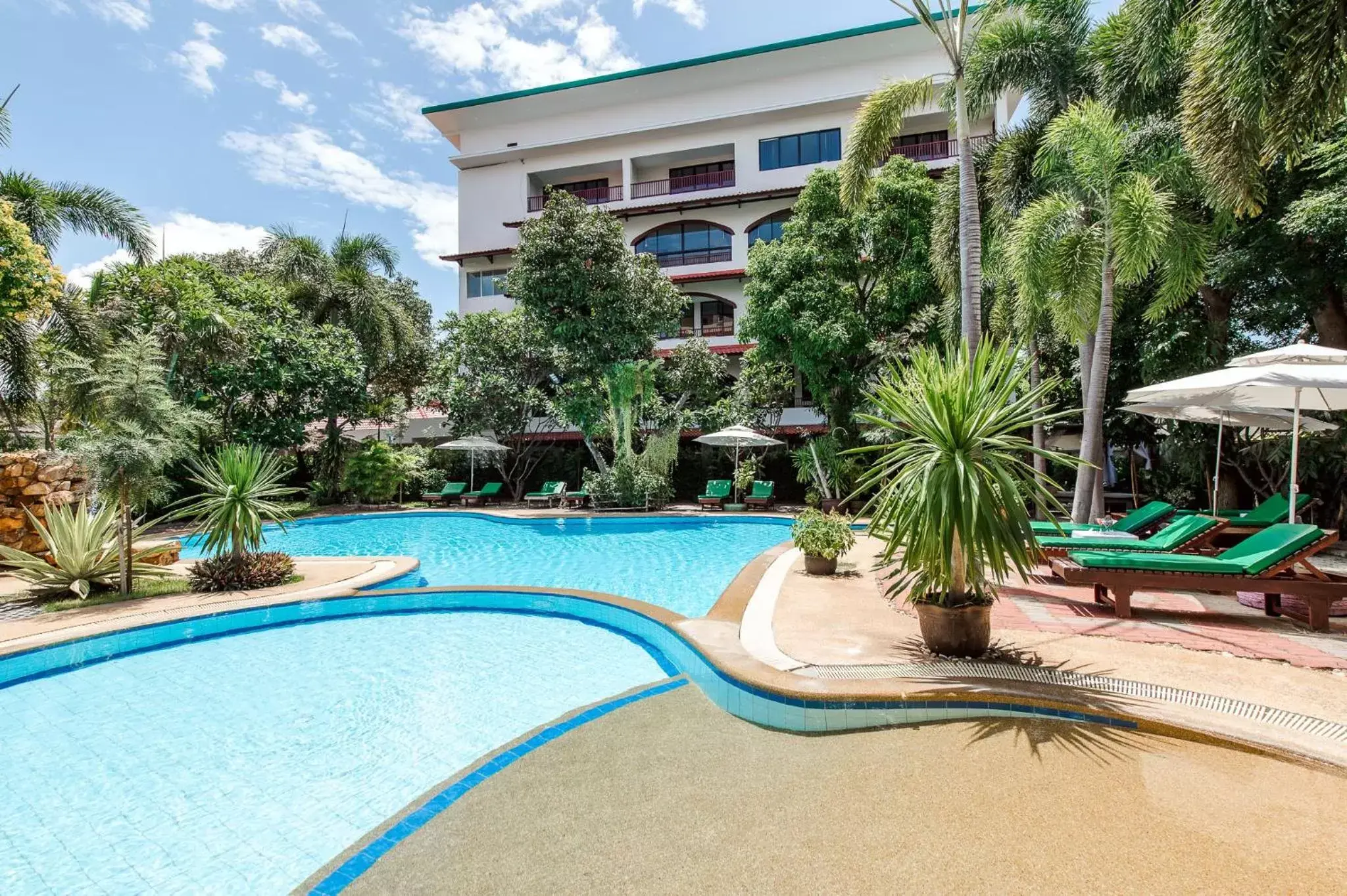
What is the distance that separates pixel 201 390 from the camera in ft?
60.2

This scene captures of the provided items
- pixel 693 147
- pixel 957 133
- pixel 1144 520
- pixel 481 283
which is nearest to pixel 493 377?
pixel 481 283

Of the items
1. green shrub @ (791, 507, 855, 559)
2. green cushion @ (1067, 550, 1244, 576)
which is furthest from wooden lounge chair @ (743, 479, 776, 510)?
green cushion @ (1067, 550, 1244, 576)

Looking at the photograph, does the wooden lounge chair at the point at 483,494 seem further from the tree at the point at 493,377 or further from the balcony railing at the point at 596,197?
the balcony railing at the point at 596,197

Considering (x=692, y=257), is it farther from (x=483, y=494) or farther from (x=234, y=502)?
(x=234, y=502)

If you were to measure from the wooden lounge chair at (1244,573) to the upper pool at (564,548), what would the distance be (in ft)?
14.0

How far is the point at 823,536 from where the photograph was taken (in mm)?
8438

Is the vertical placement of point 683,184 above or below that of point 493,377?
above

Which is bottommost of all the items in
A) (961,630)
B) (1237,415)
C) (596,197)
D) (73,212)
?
(961,630)

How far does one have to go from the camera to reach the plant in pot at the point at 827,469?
701 inches

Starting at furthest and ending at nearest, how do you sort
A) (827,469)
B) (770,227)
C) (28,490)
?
(770,227), (827,469), (28,490)

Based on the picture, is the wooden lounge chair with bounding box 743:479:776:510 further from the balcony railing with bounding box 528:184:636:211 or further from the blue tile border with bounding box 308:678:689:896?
the balcony railing with bounding box 528:184:636:211

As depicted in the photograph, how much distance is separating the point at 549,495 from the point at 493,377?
4.52 m

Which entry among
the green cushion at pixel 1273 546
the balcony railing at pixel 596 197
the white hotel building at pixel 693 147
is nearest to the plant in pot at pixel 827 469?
the white hotel building at pixel 693 147

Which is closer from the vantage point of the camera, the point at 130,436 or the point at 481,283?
the point at 130,436
